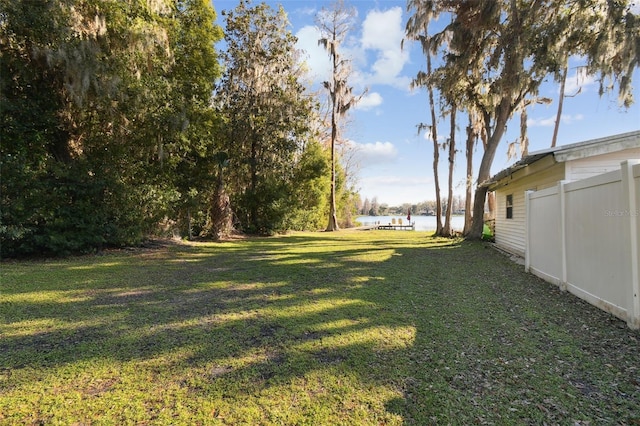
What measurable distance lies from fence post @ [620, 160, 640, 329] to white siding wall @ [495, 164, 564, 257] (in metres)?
4.61

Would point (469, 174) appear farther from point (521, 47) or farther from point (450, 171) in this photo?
point (521, 47)

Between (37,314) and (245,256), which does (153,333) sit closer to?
(37,314)

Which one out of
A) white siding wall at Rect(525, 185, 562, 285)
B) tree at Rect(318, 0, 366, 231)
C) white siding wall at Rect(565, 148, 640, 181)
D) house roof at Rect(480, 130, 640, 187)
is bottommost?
white siding wall at Rect(525, 185, 562, 285)

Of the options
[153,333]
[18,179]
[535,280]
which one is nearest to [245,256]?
[18,179]

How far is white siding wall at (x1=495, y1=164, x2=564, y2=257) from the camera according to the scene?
8194 mm

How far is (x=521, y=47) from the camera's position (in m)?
10.6

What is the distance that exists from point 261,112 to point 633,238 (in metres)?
13.8

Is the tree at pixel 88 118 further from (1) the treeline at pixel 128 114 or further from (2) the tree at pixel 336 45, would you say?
(2) the tree at pixel 336 45

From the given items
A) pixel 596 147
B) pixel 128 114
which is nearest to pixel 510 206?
pixel 596 147

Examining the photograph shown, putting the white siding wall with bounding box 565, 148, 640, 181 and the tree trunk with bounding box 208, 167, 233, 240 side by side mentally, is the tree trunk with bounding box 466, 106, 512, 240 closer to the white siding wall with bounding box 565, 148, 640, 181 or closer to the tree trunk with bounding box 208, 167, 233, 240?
the white siding wall with bounding box 565, 148, 640, 181

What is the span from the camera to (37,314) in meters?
4.09

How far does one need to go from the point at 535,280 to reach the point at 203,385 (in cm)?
577

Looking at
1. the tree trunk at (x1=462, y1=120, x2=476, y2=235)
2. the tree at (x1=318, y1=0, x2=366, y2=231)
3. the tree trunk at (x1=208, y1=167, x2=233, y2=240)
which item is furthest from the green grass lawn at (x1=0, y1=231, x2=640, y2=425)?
the tree at (x1=318, y1=0, x2=366, y2=231)

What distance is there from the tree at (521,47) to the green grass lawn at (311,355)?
8.38 meters
